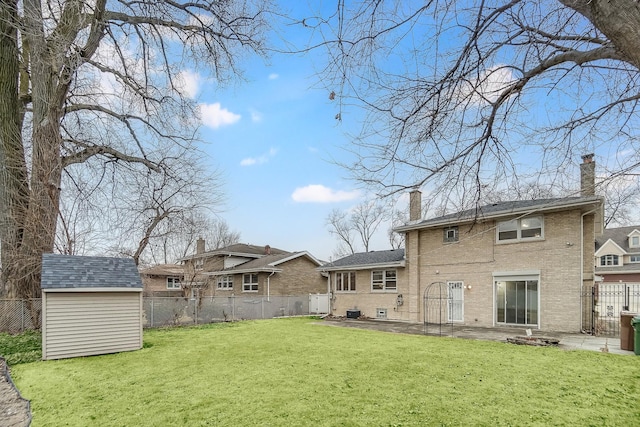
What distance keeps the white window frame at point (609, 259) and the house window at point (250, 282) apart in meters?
31.3

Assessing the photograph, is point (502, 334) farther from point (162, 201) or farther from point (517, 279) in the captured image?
point (162, 201)

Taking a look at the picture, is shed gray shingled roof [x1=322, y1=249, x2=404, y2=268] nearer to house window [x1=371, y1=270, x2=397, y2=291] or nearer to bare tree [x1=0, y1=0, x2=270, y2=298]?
house window [x1=371, y1=270, x2=397, y2=291]

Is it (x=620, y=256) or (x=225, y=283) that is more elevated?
(x=620, y=256)

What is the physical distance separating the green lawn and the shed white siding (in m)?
0.43

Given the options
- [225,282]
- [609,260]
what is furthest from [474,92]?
[609,260]

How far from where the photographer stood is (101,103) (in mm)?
13391

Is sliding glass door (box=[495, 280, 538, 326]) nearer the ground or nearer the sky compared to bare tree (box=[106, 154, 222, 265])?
nearer the ground

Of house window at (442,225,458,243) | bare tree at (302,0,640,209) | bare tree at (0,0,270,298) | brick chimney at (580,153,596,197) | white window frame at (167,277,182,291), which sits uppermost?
bare tree at (0,0,270,298)

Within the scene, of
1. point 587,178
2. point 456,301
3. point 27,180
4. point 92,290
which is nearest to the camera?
point 587,178

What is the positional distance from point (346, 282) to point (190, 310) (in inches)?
366

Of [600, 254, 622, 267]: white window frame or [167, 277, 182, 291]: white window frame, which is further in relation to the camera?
[167, 277, 182, 291]: white window frame

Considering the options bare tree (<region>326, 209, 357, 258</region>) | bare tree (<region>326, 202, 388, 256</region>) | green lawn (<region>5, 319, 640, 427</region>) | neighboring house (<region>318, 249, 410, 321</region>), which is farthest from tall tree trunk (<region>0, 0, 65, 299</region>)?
bare tree (<region>326, 209, 357, 258</region>)

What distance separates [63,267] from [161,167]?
6439 millimetres

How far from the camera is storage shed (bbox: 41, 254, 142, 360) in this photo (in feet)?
30.2
